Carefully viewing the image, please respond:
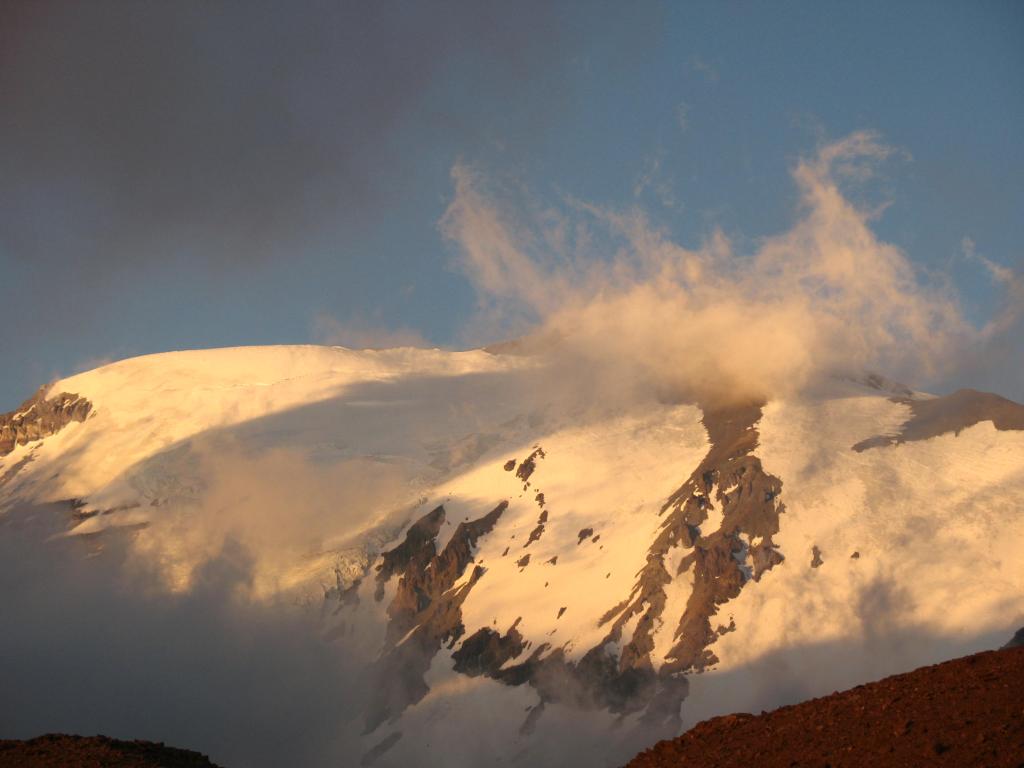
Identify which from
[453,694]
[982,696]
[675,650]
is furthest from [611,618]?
[982,696]

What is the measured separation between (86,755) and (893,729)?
91.9ft

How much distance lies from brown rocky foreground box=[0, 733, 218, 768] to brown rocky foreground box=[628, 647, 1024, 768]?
17455 mm

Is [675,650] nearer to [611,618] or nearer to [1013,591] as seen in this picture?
[611,618]

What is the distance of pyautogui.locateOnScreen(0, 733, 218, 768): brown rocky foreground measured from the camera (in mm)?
45406

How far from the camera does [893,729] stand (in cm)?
3859

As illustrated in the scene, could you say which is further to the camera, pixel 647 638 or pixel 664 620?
pixel 664 620

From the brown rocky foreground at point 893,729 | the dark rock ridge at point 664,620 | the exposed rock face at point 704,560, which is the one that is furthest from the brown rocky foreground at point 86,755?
the exposed rock face at point 704,560

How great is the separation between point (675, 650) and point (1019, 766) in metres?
138

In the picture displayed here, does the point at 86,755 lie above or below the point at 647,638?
below

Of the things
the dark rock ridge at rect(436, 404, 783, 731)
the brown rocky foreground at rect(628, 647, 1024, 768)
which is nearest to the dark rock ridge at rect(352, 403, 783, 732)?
the dark rock ridge at rect(436, 404, 783, 731)

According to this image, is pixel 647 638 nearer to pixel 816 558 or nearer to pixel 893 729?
pixel 816 558

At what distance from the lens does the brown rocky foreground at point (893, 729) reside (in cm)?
3600

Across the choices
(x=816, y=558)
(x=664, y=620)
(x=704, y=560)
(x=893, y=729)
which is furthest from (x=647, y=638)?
(x=893, y=729)

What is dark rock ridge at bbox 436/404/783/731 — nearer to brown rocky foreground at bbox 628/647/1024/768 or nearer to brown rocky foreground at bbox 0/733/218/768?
brown rocky foreground at bbox 0/733/218/768
